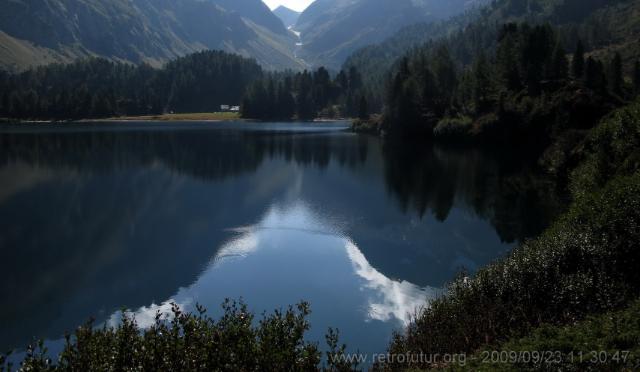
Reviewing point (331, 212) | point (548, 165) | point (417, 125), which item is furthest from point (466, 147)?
point (331, 212)

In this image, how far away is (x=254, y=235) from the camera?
50.4m

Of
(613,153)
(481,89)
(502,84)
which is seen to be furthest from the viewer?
(481,89)

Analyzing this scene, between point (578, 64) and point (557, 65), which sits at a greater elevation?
point (578, 64)

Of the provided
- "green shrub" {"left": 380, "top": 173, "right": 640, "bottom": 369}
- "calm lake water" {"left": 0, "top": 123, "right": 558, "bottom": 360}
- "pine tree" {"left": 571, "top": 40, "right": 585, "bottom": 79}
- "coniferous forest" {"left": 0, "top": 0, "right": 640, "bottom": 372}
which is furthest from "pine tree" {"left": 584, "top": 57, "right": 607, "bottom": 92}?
"green shrub" {"left": 380, "top": 173, "right": 640, "bottom": 369}

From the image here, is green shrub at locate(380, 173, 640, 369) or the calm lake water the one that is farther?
the calm lake water

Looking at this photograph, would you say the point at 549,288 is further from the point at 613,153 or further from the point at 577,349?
the point at 613,153

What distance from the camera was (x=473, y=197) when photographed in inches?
2569

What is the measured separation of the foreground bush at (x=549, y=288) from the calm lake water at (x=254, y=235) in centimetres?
501

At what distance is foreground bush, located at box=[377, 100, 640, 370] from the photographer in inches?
840

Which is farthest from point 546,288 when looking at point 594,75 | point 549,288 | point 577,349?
point 594,75

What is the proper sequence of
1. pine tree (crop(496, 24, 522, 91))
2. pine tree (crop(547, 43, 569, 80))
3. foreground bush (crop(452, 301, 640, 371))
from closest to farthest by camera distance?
foreground bush (crop(452, 301, 640, 371)), pine tree (crop(547, 43, 569, 80)), pine tree (crop(496, 24, 522, 91))

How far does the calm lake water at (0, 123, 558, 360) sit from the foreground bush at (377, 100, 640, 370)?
5.01 meters

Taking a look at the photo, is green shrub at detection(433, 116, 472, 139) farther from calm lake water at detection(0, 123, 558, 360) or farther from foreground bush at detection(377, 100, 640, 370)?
foreground bush at detection(377, 100, 640, 370)

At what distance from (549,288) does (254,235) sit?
31791 millimetres
